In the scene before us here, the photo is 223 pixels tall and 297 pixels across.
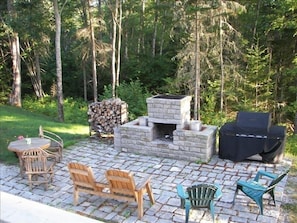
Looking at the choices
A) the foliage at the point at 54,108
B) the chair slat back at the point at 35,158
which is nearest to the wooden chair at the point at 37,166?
the chair slat back at the point at 35,158

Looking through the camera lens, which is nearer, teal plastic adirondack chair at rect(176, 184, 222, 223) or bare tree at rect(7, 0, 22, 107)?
teal plastic adirondack chair at rect(176, 184, 222, 223)

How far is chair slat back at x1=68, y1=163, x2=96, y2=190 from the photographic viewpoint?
4.95 metres

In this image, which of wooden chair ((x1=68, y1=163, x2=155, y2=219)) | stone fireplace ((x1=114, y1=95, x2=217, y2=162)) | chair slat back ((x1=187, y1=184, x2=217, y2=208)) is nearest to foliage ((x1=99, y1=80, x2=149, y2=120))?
stone fireplace ((x1=114, y1=95, x2=217, y2=162))

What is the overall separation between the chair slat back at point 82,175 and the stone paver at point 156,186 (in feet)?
1.14

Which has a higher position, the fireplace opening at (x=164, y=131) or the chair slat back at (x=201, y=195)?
the fireplace opening at (x=164, y=131)

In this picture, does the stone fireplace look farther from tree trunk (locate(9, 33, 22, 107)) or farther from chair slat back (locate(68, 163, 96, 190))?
tree trunk (locate(9, 33, 22, 107))

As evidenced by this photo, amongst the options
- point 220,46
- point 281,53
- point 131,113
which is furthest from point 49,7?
point 281,53

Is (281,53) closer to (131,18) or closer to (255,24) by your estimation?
(255,24)

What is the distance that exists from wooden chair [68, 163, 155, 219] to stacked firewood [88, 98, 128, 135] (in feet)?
11.8

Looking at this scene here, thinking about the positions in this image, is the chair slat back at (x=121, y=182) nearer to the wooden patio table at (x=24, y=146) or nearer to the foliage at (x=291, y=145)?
the wooden patio table at (x=24, y=146)

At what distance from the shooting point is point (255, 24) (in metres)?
14.3

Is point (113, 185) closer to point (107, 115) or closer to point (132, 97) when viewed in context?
point (107, 115)

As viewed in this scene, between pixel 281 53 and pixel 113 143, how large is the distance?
997cm

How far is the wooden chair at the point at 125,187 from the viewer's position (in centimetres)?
468
